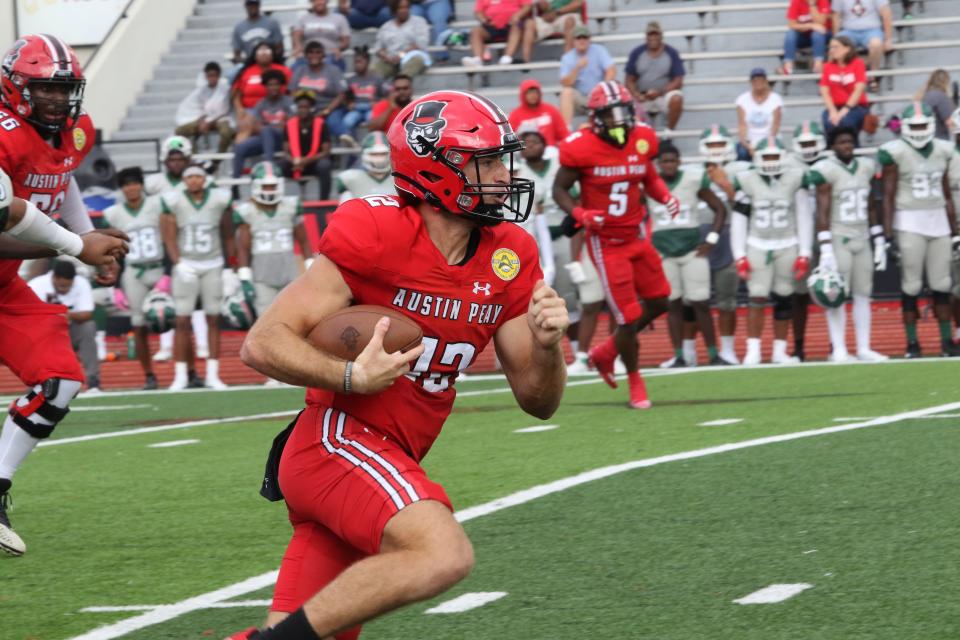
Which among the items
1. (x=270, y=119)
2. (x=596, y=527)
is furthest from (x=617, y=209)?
(x=270, y=119)

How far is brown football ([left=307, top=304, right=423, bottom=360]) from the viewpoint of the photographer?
12.4 feet

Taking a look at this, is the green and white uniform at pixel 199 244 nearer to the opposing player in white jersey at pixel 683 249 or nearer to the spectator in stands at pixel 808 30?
the opposing player in white jersey at pixel 683 249

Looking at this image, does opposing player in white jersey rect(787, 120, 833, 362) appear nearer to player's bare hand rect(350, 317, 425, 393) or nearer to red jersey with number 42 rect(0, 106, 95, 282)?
red jersey with number 42 rect(0, 106, 95, 282)

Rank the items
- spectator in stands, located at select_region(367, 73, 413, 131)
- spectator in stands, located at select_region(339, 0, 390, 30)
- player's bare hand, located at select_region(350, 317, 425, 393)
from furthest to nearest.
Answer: spectator in stands, located at select_region(339, 0, 390, 30)
spectator in stands, located at select_region(367, 73, 413, 131)
player's bare hand, located at select_region(350, 317, 425, 393)

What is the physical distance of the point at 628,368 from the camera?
404 inches

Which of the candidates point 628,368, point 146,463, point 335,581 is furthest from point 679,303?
point 335,581

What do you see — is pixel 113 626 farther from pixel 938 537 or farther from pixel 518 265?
pixel 938 537

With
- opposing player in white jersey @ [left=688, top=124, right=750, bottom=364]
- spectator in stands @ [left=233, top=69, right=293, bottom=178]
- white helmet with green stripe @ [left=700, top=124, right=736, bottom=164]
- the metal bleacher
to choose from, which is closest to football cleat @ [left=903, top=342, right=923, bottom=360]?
opposing player in white jersey @ [left=688, top=124, right=750, bottom=364]

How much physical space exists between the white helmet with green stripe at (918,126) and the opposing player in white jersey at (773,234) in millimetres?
900

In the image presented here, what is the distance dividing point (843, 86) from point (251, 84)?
20.7 ft

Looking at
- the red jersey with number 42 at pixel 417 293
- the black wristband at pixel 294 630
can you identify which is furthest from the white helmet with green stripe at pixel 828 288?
the black wristband at pixel 294 630

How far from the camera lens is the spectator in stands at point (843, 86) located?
53.7 feet

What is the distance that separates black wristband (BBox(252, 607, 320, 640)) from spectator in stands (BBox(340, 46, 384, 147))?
46.1 ft

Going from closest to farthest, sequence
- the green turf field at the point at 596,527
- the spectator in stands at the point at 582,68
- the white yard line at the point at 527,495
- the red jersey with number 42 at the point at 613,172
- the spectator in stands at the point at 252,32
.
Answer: the green turf field at the point at 596,527 < the white yard line at the point at 527,495 < the red jersey with number 42 at the point at 613,172 < the spectator in stands at the point at 582,68 < the spectator in stands at the point at 252,32
